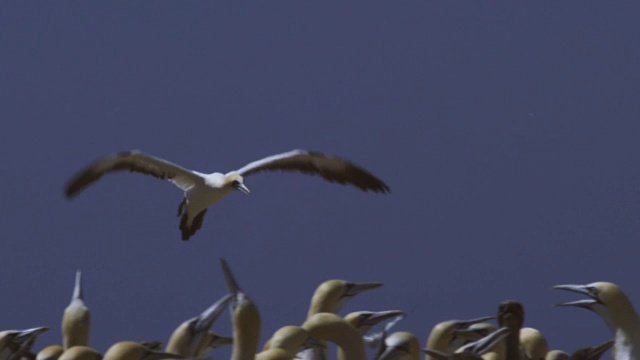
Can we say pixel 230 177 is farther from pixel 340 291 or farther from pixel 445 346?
pixel 445 346

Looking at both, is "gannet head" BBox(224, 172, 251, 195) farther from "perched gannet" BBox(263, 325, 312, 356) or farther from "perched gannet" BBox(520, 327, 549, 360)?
"perched gannet" BBox(263, 325, 312, 356)

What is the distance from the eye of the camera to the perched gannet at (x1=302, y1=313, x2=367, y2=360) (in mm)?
8055

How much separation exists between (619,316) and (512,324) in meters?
0.71

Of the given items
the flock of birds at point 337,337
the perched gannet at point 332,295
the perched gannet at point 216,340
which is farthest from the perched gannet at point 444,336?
the perched gannet at point 216,340

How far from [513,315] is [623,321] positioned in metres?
0.69

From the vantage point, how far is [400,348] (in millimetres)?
8344

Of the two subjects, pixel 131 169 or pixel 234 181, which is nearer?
pixel 131 169

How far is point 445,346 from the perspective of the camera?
29.7 ft

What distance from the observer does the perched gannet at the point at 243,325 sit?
23.4 ft

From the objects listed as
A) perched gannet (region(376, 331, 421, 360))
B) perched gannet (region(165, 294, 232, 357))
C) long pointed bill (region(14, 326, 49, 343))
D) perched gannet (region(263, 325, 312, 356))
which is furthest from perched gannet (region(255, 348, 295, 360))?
long pointed bill (region(14, 326, 49, 343))

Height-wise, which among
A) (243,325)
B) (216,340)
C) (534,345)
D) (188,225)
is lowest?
(534,345)

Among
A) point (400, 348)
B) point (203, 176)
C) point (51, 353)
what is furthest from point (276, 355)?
point (203, 176)

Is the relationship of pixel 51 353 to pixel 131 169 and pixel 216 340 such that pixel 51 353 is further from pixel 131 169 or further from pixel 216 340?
pixel 131 169

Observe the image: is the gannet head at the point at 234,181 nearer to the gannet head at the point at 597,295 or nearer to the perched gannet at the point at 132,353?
the gannet head at the point at 597,295
